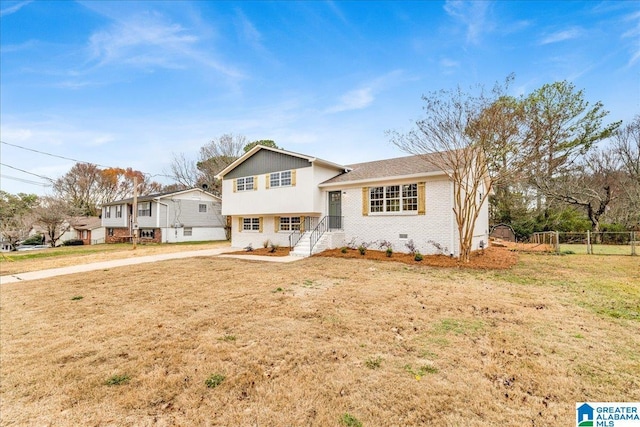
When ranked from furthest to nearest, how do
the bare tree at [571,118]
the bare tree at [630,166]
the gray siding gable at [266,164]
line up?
the bare tree at [630,166] → the bare tree at [571,118] → the gray siding gable at [266,164]

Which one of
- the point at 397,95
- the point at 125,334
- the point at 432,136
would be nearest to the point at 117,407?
the point at 125,334

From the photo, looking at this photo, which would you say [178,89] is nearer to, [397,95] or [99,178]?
[397,95]

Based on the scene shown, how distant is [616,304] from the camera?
5805 mm

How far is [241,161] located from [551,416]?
18.7 m

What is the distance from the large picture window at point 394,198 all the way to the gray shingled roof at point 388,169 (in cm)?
66

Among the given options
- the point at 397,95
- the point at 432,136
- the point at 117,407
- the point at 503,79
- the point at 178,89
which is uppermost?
the point at 178,89

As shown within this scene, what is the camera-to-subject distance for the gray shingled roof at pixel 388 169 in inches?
521

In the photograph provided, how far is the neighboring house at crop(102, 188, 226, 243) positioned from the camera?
1086 inches

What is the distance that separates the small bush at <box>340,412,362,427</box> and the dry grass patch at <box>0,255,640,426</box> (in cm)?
2

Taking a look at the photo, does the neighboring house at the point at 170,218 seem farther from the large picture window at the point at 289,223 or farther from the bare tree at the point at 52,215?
the large picture window at the point at 289,223

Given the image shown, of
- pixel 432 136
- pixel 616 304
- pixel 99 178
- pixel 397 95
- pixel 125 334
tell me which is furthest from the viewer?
pixel 99 178

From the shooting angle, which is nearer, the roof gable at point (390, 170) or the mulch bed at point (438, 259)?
the mulch bed at point (438, 259)

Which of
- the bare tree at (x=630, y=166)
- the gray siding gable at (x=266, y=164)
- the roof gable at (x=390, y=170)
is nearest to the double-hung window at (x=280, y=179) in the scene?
the gray siding gable at (x=266, y=164)

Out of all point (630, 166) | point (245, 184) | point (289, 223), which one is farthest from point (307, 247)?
point (630, 166)
